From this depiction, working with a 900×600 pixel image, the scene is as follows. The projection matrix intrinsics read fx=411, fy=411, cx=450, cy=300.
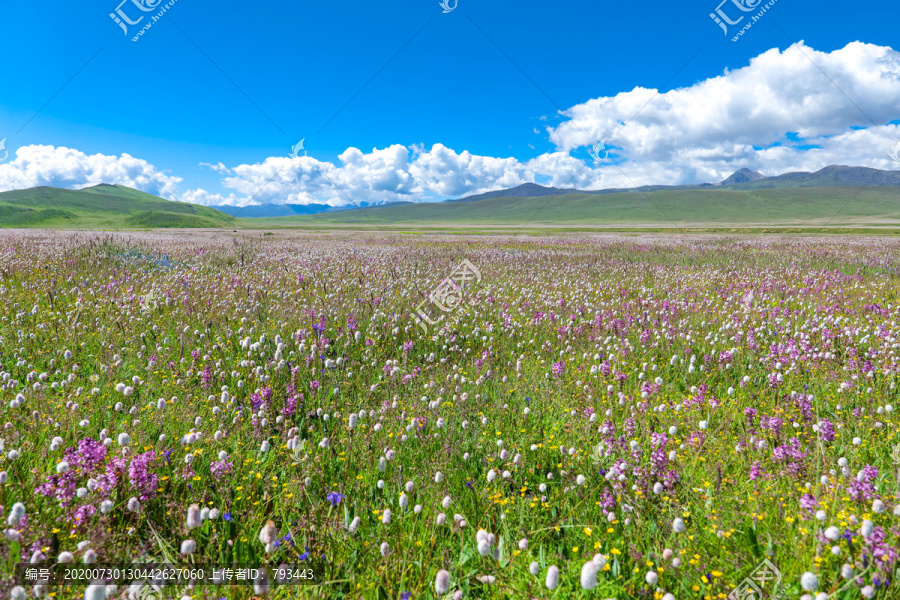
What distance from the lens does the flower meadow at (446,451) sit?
215cm

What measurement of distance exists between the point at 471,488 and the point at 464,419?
0.93 m

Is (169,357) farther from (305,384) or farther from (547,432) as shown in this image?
(547,432)

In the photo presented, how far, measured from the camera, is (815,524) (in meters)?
2.28

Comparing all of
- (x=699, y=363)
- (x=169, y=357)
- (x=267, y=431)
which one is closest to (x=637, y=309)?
(x=699, y=363)

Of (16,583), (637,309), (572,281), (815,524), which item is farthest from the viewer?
(572,281)
